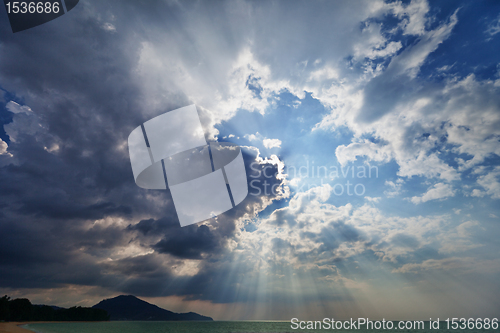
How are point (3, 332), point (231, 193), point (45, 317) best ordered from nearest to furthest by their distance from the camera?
point (231, 193) < point (3, 332) < point (45, 317)

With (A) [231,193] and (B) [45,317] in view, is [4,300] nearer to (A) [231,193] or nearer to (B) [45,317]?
(B) [45,317]

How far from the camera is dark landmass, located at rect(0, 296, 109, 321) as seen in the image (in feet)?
207

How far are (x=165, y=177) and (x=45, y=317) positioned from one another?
9899cm

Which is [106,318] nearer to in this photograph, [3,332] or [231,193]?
[3,332]

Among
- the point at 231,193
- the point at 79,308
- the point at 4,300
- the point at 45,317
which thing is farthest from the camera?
the point at 79,308

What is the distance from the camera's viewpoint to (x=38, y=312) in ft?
258

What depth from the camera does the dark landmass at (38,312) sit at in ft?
207

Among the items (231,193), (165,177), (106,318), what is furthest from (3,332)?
(106,318)

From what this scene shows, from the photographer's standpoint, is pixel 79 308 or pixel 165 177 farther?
pixel 79 308

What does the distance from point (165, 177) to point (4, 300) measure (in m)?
76.9

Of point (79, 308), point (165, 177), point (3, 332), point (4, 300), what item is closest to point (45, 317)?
point (79, 308)

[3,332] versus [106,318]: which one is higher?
[3,332]

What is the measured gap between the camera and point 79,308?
95.8 meters

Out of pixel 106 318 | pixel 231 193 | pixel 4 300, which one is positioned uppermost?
pixel 231 193
